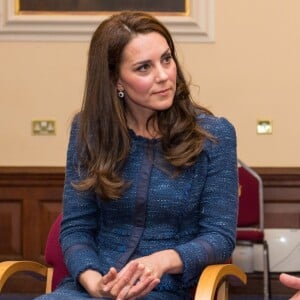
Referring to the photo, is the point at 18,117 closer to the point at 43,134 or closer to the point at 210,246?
the point at 43,134

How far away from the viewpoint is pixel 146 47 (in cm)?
295

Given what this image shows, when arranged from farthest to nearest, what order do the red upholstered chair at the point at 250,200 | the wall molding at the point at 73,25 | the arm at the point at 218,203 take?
the wall molding at the point at 73,25
the red upholstered chair at the point at 250,200
the arm at the point at 218,203

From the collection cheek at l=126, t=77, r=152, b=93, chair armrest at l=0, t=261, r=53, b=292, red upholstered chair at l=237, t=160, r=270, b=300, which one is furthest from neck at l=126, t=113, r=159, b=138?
red upholstered chair at l=237, t=160, r=270, b=300

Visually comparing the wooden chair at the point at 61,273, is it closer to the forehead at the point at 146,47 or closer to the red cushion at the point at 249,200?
the forehead at the point at 146,47

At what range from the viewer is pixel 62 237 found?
310 centimetres

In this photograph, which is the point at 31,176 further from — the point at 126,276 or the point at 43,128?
the point at 126,276

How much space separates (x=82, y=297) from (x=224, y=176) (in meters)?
0.63

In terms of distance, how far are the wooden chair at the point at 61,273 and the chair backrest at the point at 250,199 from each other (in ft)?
7.75

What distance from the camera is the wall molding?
597cm

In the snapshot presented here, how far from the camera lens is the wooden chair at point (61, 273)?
8.83ft

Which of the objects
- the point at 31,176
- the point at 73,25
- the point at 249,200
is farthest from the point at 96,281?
the point at 73,25

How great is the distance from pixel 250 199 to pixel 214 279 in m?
2.91

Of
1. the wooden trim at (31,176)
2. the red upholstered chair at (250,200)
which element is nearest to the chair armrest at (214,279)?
the red upholstered chair at (250,200)

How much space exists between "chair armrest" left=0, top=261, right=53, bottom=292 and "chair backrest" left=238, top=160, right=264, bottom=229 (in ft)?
7.79
